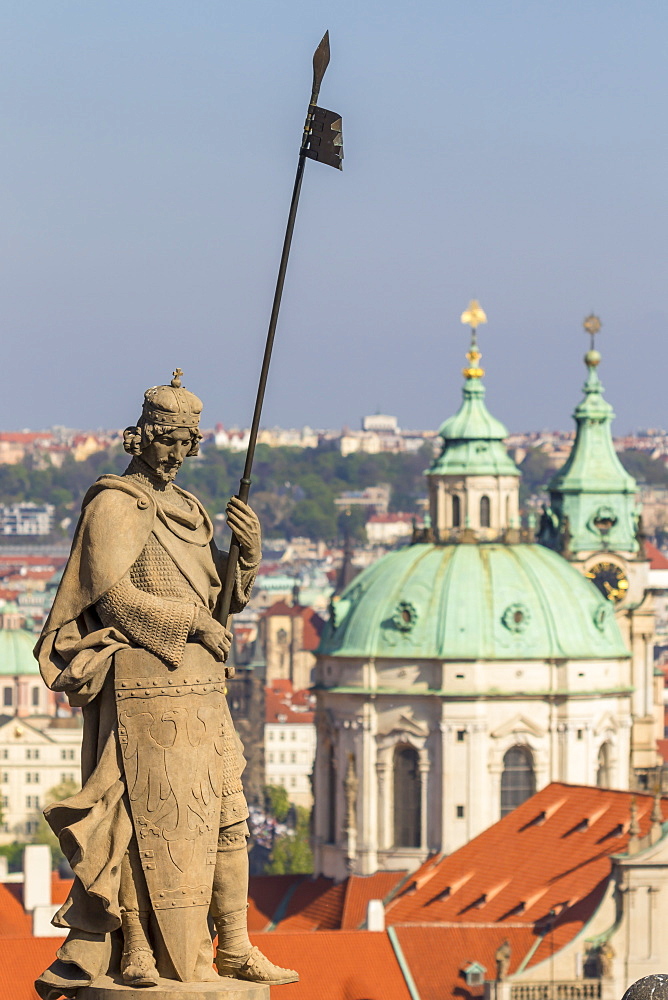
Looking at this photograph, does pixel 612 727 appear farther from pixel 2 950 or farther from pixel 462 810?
pixel 2 950

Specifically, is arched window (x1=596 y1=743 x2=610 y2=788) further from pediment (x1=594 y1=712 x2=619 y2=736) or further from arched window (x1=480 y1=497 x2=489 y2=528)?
arched window (x1=480 y1=497 x2=489 y2=528)

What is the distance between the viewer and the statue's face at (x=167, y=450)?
19.0 meters

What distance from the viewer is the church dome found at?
103 metres

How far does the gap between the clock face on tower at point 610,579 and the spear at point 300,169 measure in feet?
333

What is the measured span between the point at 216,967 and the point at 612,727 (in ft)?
276

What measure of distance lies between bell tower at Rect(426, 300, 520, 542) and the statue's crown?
87666mm

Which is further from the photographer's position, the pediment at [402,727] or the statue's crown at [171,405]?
the pediment at [402,727]

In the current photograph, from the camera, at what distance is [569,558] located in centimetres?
11981

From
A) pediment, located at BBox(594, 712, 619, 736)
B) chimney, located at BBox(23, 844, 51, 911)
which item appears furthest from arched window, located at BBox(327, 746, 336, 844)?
chimney, located at BBox(23, 844, 51, 911)

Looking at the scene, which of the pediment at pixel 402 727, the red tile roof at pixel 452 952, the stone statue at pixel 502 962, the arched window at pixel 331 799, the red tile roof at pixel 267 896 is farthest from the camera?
the arched window at pixel 331 799

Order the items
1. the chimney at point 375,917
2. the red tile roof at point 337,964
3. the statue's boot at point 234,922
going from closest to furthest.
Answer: the statue's boot at point 234,922 < the red tile roof at point 337,964 < the chimney at point 375,917

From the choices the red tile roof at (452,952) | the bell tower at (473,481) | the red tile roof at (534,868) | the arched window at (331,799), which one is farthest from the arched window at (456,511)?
the red tile roof at (452,952)

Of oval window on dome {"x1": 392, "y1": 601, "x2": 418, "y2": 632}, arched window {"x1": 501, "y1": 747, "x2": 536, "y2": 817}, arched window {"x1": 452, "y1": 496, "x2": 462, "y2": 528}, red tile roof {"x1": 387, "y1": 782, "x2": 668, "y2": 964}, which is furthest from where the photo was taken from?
arched window {"x1": 452, "y1": 496, "x2": 462, "y2": 528}

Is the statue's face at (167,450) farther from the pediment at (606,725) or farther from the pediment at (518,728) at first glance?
the pediment at (606,725)
